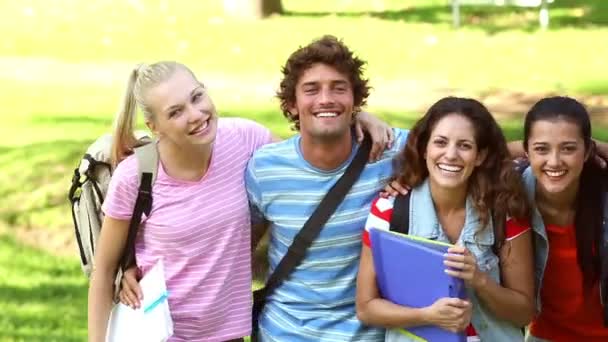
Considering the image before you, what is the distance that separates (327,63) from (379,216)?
23.2 inches

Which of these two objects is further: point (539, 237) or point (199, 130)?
point (199, 130)

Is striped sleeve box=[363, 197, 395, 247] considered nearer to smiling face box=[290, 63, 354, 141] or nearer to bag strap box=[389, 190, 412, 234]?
bag strap box=[389, 190, 412, 234]

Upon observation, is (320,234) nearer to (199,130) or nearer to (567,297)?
(199,130)

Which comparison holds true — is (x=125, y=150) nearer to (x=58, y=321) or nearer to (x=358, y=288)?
(x=358, y=288)

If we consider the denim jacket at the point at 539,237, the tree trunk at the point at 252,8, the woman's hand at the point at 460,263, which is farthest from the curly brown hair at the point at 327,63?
the tree trunk at the point at 252,8

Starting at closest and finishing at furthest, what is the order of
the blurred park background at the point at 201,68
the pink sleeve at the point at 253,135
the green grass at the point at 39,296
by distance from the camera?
the pink sleeve at the point at 253,135 → the green grass at the point at 39,296 → the blurred park background at the point at 201,68

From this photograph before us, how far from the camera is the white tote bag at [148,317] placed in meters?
3.62

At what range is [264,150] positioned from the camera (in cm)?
382

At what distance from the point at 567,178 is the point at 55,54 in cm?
1044

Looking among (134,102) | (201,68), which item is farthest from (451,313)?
(201,68)

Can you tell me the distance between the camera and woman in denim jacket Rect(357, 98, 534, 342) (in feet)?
11.1

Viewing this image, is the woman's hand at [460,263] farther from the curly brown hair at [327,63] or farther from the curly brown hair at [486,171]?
the curly brown hair at [327,63]

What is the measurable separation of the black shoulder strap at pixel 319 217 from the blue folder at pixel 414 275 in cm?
25

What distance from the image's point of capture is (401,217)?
11.4ft
